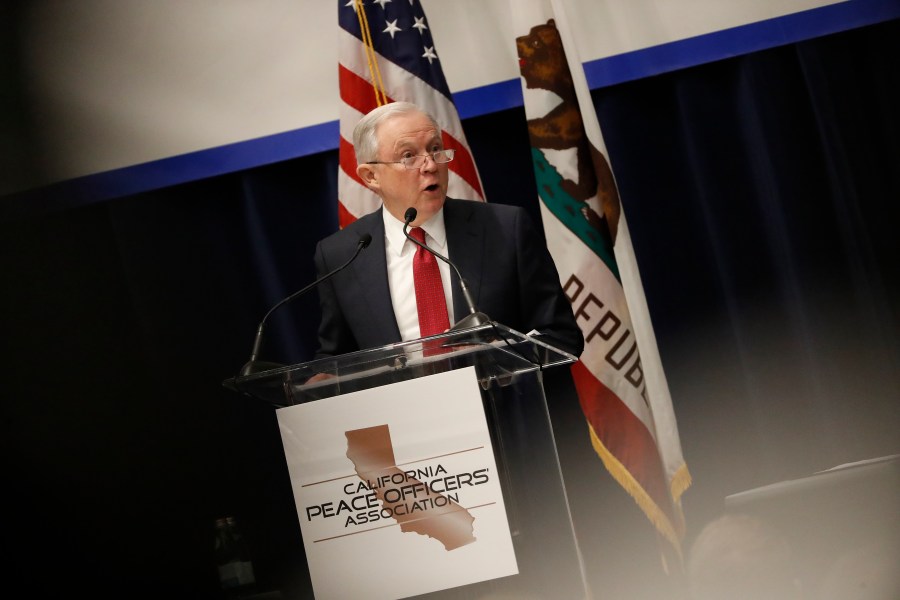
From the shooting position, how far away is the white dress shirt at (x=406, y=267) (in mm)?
2248

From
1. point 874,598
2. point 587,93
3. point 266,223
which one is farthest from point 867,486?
point 266,223

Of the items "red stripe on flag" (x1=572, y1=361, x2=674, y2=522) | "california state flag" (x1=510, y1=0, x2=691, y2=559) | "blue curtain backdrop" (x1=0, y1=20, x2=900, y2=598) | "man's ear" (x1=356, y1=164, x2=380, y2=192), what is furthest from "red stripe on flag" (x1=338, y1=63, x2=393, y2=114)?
"red stripe on flag" (x1=572, y1=361, x2=674, y2=522)

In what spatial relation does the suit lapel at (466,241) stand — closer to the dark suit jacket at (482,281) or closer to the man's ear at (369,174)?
the dark suit jacket at (482,281)

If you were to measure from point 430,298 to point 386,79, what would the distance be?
130cm

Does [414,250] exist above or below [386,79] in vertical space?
below

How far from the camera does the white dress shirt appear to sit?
2248 millimetres

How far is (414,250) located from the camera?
227cm

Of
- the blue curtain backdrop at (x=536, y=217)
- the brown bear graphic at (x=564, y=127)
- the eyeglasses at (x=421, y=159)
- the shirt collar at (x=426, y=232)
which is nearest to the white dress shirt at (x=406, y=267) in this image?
the shirt collar at (x=426, y=232)

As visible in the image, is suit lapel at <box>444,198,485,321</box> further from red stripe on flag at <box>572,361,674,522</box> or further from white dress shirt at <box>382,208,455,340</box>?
red stripe on flag at <box>572,361,674,522</box>

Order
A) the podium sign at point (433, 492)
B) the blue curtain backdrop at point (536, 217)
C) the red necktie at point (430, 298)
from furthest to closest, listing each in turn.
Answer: the blue curtain backdrop at point (536, 217) < the red necktie at point (430, 298) < the podium sign at point (433, 492)

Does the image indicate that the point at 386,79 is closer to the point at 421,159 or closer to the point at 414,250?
the point at 421,159

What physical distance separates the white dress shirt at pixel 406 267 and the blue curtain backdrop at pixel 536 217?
1246 mm

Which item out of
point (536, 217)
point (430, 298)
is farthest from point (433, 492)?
point (536, 217)

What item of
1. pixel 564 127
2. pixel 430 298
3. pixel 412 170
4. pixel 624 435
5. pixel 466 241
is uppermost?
pixel 564 127
